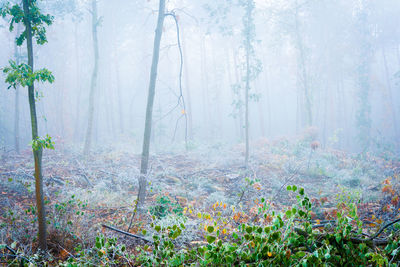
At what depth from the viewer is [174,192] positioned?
7012 millimetres

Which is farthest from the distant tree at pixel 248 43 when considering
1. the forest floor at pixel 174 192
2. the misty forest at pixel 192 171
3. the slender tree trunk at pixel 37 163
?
the slender tree trunk at pixel 37 163

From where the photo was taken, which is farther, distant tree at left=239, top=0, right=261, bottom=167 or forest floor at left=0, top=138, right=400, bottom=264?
distant tree at left=239, top=0, right=261, bottom=167

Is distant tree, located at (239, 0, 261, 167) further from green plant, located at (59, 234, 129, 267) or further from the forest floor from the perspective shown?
green plant, located at (59, 234, 129, 267)

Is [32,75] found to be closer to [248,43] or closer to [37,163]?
[37,163]

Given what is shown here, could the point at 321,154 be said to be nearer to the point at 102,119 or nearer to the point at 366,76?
the point at 366,76

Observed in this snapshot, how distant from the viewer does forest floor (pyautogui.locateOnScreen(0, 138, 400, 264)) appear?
3713 mm

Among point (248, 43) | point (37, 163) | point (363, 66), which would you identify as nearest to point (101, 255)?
point (37, 163)

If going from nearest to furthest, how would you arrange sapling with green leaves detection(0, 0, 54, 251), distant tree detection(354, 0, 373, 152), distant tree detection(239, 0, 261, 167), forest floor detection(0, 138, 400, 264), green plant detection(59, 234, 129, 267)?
1. green plant detection(59, 234, 129, 267)
2. sapling with green leaves detection(0, 0, 54, 251)
3. forest floor detection(0, 138, 400, 264)
4. distant tree detection(239, 0, 261, 167)
5. distant tree detection(354, 0, 373, 152)

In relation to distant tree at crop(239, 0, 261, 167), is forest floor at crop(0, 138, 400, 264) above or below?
below

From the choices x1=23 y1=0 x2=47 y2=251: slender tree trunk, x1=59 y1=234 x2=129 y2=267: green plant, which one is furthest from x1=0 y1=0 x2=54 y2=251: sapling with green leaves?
x1=59 y1=234 x2=129 y2=267: green plant

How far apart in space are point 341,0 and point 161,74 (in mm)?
23858

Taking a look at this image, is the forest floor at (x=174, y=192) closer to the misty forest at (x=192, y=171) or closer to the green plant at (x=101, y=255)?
the misty forest at (x=192, y=171)

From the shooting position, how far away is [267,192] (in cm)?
742

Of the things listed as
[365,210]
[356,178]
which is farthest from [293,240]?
[356,178]
